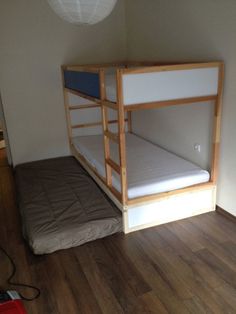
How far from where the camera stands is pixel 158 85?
222 centimetres

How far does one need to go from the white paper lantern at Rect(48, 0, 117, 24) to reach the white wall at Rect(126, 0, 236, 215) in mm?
995

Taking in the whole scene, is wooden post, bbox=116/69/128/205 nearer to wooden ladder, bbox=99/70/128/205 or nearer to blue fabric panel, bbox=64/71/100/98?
wooden ladder, bbox=99/70/128/205

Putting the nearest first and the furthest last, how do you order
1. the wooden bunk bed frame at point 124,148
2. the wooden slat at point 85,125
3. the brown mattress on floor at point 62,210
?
the wooden bunk bed frame at point 124,148
the brown mattress on floor at point 62,210
the wooden slat at point 85,125

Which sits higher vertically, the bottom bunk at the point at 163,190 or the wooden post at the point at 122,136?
the wooden post at the point at 122,136

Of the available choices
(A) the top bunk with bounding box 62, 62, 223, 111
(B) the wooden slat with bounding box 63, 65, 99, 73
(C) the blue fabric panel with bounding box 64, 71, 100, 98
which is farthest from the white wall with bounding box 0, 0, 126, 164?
(A) the top bunk with bounding box 62, 62, 223, 111

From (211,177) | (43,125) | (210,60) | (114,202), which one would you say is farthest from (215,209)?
(43,125)

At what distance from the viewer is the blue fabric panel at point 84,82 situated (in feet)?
8.52

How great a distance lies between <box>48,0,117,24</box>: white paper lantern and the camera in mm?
1758

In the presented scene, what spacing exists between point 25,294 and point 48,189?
1.30 m

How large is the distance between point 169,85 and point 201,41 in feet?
2.27

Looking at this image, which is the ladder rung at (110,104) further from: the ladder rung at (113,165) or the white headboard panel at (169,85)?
the ladder rung at (113,165)

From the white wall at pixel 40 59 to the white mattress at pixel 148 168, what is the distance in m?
0.62

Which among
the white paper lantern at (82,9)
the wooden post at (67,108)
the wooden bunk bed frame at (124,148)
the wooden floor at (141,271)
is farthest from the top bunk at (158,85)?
the wooden post at (67,108)

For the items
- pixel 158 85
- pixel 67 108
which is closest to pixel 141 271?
pixel 158 85
